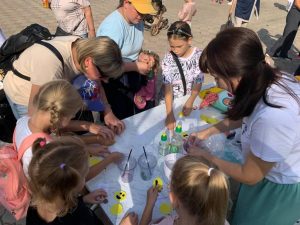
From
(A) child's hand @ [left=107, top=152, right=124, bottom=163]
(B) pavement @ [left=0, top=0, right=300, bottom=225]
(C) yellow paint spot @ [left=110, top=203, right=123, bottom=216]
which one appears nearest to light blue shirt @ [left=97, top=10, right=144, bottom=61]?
(A) child's hand @ [left=107, top=152, right=124, bottom=163]

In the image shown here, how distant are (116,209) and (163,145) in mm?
632

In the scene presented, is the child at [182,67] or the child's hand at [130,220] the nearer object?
the child's hand at [130,220]

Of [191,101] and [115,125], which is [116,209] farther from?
[191,101]

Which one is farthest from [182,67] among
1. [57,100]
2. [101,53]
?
[57,100]

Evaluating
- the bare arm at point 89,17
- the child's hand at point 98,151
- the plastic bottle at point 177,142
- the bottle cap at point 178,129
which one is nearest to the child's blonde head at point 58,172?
the child's hand at point 98,151

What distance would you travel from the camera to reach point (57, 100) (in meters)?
1.78

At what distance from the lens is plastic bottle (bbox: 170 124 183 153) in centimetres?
219

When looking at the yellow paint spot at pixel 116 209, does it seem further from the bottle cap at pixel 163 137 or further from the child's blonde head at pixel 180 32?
the child's blonde head at pixel 180 32

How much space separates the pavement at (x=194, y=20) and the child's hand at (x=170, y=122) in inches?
106

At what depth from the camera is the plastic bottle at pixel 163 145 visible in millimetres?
2201

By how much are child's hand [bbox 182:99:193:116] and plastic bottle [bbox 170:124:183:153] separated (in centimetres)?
31

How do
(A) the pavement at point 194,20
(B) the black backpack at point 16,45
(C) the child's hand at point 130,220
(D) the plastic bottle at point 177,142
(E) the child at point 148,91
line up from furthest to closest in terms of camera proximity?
(A) the pavement at point 194,20
(E) the child at point 148,91
(B) the black backpack at point 16,45
(D) the plastic bottle at point 177,142
(C) the child's hand at point 130,220

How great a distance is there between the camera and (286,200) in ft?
5.72

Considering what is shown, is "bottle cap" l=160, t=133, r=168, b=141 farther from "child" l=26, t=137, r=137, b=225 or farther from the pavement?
the pavement
